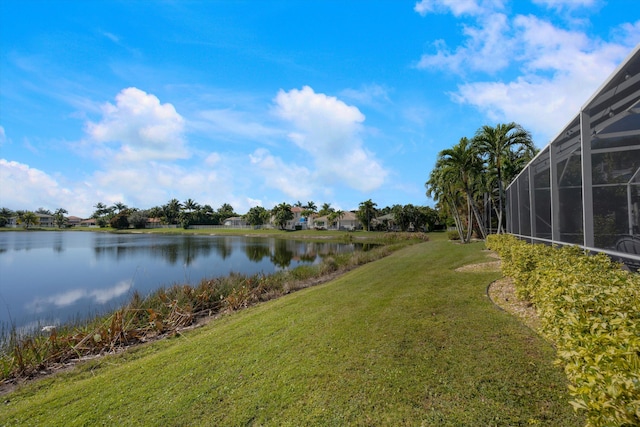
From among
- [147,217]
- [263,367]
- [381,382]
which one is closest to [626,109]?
[381,382]

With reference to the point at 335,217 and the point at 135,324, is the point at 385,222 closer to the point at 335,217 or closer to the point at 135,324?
the point at 335,217

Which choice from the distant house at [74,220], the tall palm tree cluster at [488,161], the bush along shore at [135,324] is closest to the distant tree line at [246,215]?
the distant house at [74,220]

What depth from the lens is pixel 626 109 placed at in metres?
5.24

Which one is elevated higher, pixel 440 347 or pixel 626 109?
pixel 626 109

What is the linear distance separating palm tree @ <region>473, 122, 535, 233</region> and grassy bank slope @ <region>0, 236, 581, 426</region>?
1477 cm

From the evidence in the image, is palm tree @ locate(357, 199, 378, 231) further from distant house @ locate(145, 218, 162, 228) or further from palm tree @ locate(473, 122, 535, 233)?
→ distant house @ locate(145, 218, 162, 228)

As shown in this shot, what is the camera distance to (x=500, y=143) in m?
17.7

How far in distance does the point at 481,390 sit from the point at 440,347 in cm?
90

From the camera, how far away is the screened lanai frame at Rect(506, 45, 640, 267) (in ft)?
15.5

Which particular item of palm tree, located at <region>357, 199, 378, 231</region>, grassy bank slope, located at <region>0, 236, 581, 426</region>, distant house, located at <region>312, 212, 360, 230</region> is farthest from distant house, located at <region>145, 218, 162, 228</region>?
grassy bank slope, located at <region>0, 236, 581, 426</region>

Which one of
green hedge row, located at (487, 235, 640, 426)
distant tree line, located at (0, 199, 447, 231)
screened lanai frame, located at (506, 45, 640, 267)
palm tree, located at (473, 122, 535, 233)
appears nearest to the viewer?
green hedge row, located at (487, 235, 640, 426)

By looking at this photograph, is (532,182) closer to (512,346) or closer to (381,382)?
(512,346)

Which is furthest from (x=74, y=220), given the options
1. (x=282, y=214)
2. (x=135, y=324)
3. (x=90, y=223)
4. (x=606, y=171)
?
(x=606, y=171)

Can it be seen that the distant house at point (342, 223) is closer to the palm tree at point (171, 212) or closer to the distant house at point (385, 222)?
the distant house at point (385, 222)
